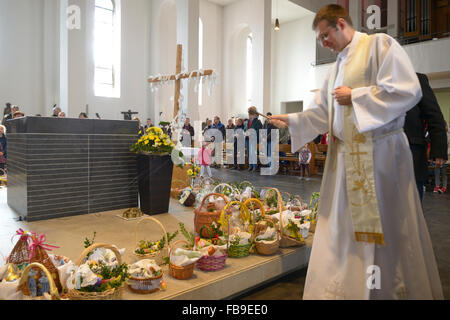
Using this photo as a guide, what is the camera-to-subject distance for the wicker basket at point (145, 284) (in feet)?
6.03

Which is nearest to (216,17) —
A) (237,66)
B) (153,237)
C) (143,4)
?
(237,66)

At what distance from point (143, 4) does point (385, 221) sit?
13525mm

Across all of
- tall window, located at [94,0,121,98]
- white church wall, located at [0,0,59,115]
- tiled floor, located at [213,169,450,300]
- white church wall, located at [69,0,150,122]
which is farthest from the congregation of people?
tall window, located at [94,0,121,98]

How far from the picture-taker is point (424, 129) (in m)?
2.27

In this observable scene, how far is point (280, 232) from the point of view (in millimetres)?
2617

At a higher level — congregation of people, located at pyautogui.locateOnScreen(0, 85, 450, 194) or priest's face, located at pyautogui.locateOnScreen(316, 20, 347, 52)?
priest's face, located at pyautogui.locateOnScreen(316, 20, 347, 52)

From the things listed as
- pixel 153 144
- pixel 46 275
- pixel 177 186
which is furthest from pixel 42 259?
pixel 177 186

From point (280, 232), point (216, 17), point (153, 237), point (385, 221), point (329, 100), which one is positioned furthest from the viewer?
point (216, 17)

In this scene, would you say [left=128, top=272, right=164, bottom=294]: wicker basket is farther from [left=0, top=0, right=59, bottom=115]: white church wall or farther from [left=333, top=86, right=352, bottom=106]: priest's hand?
[left=0, top=0, right=59, bottom=115]: white church wall

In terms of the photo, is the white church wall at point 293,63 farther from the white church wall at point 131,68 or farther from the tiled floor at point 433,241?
the tiled floor at point 433,241

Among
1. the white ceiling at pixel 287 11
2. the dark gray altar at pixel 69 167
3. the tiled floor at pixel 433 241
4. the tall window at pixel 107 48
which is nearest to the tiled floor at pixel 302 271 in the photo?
the tiled floor at pixel 433 241

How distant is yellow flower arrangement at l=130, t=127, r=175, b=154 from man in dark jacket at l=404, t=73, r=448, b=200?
2.33m

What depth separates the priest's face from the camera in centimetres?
183
